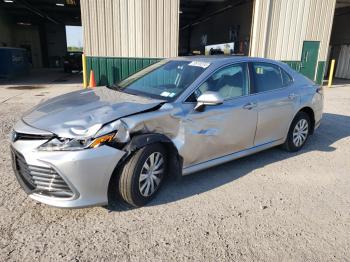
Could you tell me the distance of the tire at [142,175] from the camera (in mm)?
2947

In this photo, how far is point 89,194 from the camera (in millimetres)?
2775

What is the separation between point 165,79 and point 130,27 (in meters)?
8.18

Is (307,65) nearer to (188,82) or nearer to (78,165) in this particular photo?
(188,82)

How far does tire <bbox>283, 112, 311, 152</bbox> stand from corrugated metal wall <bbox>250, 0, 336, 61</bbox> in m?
8.56

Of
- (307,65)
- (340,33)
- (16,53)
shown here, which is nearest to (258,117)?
(307,65)

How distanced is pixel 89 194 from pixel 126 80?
205 centimetres

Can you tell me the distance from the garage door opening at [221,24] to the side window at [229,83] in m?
15.9

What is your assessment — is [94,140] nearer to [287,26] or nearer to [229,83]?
[229,83]

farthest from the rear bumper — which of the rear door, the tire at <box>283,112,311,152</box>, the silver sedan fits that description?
the tire at <box>283,112,311,152</box>

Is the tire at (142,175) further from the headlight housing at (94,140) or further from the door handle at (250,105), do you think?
the door handle at (250,105)

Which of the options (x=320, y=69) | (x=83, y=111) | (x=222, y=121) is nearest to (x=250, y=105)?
(x=222, y=121)

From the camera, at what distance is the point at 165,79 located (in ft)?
12.8

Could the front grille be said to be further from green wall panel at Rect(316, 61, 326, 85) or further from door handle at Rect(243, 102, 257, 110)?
green wall panel at Rect(316, 61, 326, 85)

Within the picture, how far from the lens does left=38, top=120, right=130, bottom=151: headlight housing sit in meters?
2.68
